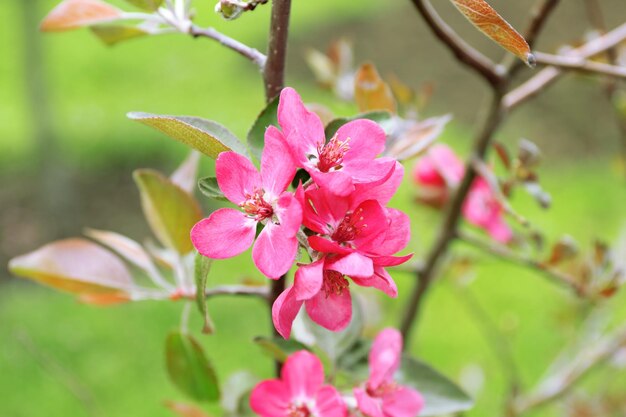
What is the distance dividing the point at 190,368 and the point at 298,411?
0.47 feet

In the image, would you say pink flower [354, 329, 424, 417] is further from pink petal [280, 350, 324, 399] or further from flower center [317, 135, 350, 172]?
flower center [317, 135, 350, 172]

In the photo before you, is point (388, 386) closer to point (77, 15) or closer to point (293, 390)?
point (293, 390)

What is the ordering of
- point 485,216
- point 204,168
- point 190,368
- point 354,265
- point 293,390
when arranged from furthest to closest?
1. point 204,168
2. point 485,216
3. point 190,368
4. point 293,390
5. point 354,265

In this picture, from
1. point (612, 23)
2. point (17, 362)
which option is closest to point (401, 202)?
point (17, 362)

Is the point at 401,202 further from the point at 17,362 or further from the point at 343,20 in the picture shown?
the point at 343,20

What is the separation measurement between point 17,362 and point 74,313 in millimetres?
269

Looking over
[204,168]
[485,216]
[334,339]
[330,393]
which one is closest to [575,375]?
[485,216]

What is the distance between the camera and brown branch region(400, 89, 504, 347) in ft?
2.27

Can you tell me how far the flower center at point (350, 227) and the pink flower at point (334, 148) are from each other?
2 cm

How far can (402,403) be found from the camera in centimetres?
48

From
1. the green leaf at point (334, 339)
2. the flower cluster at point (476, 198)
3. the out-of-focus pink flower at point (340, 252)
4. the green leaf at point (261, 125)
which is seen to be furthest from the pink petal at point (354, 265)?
the flower cluster at point (476, 198)

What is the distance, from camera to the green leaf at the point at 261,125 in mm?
428

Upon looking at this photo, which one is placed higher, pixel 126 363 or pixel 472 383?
pixel 472 383

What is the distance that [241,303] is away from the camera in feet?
7.72
